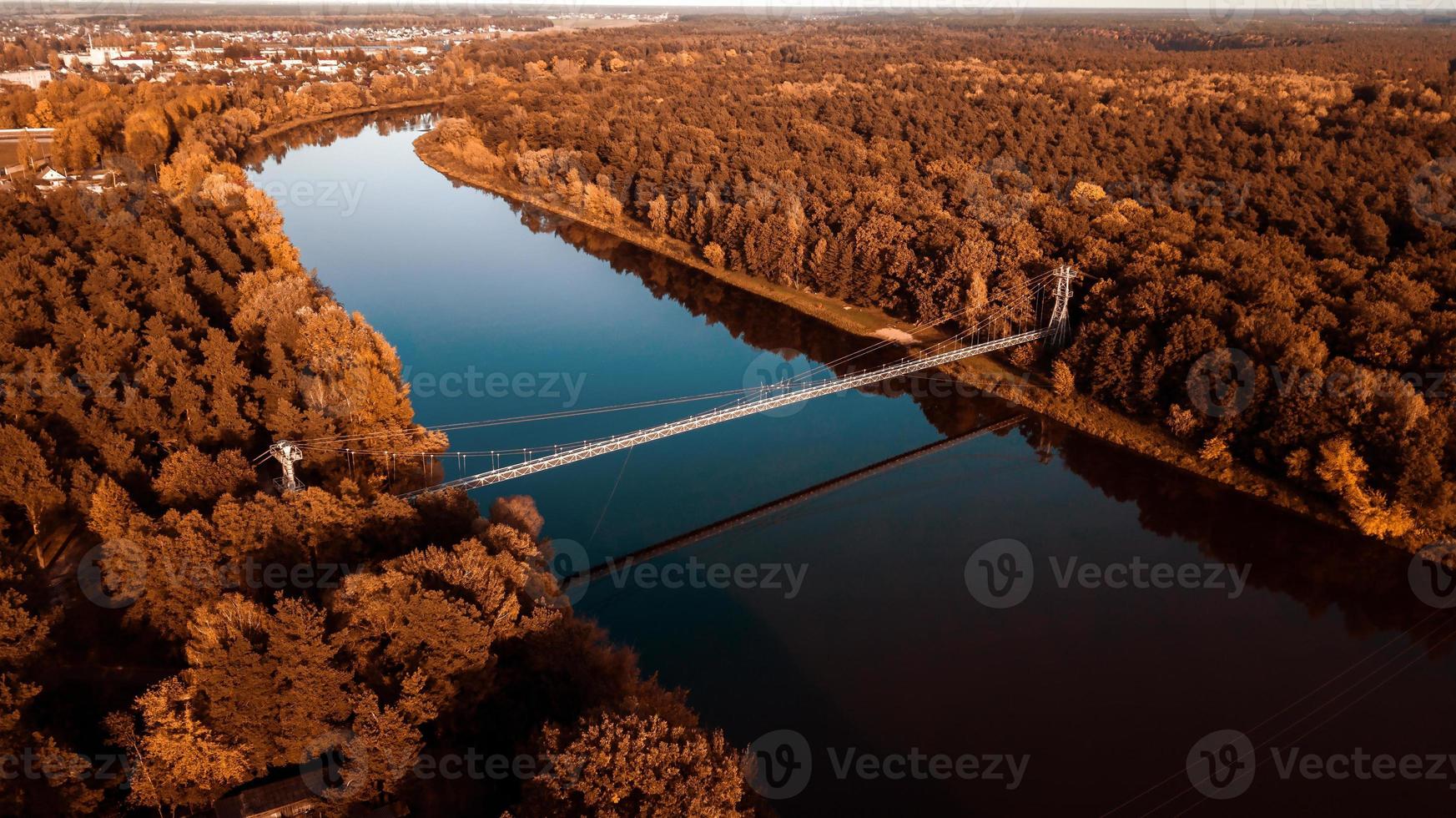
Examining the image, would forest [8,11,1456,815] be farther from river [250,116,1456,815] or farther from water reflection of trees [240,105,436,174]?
water reflection of trees [240,105,436,174]

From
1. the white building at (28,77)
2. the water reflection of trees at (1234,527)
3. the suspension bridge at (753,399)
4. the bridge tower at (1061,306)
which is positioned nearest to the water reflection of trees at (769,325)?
the water reflection of trees at (1234,527)

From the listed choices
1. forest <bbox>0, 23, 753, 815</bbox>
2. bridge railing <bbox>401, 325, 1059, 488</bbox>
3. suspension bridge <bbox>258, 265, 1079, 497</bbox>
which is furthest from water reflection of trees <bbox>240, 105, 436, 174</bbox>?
bridge railing <bbox>401, 325, 1059, 488</bbox>

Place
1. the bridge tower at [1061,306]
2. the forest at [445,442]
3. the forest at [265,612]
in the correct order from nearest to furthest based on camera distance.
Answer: the forest at [265,612], the forest at [445,442], the bridge tower at [1061,306]

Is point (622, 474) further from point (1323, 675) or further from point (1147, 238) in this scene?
point (1147, 238)

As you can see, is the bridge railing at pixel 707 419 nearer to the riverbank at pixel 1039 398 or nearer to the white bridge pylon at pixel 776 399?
the white bridge pylon at pixel 776 399

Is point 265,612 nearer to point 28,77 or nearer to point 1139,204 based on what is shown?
point 1139,204

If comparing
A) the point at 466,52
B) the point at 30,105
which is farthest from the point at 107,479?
the point at 466,52

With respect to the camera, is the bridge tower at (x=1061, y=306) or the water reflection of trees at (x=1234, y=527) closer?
the water reflection of trees at (x=1234, y=527)
